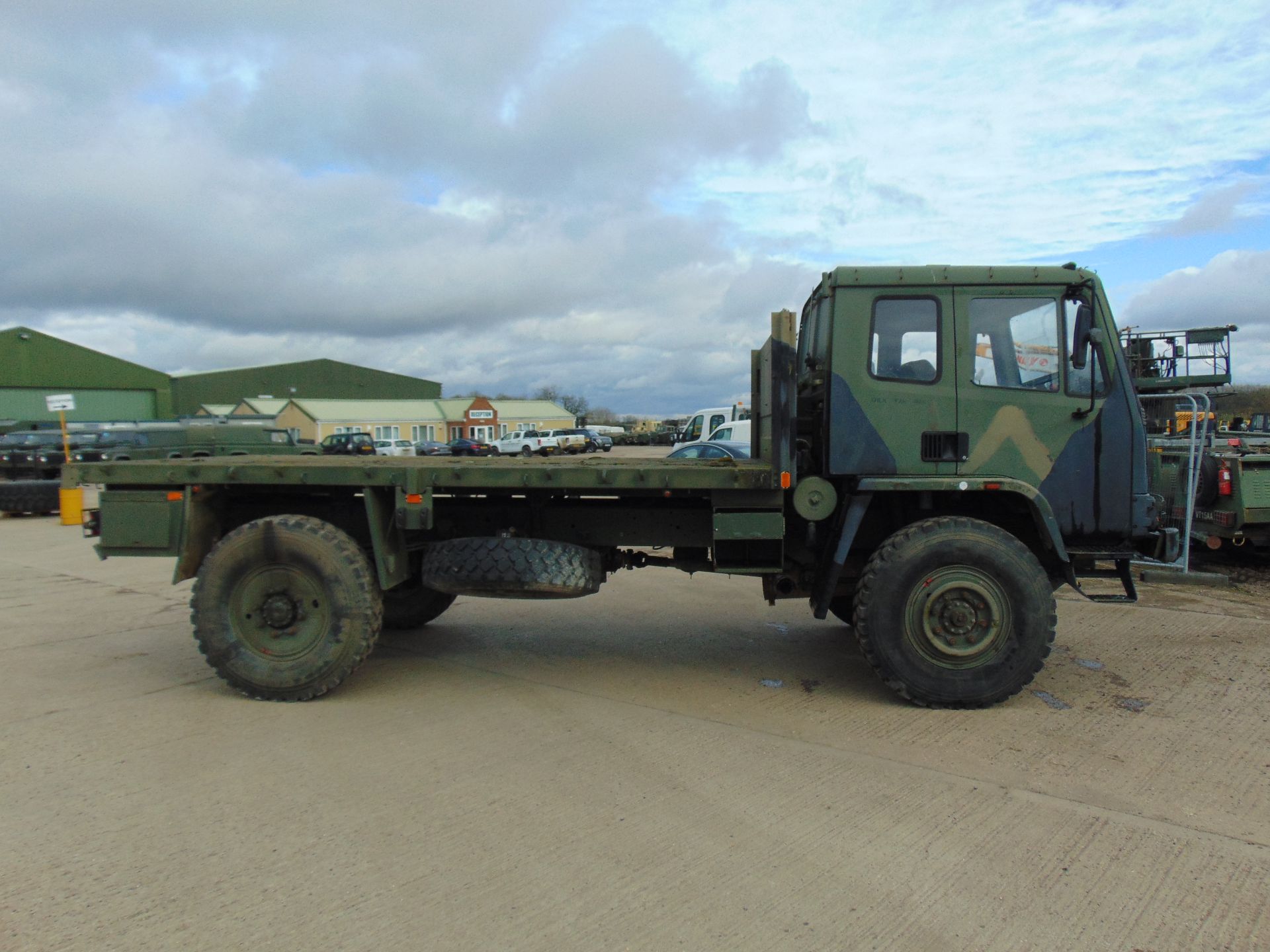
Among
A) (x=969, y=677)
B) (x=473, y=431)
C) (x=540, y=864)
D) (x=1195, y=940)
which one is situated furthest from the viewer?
(x=473, y=431)

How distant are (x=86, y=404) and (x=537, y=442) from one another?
90.3 ft

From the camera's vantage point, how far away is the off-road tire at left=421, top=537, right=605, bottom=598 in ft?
16.7

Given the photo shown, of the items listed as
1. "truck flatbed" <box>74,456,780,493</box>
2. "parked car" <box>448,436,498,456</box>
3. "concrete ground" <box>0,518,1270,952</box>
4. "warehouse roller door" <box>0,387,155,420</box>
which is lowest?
"concrete ground" <box>0,518,1270,952</box>

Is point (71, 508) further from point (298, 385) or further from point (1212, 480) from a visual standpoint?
point (298, 385)

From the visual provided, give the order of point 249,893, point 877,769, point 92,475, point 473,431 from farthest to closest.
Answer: point 473,431
point 92,475
point 877,769
point 249,893

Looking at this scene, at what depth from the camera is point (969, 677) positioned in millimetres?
4902

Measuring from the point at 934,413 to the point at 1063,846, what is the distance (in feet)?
8.27

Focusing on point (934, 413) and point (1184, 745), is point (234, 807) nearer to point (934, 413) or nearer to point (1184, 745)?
point (934, 413)

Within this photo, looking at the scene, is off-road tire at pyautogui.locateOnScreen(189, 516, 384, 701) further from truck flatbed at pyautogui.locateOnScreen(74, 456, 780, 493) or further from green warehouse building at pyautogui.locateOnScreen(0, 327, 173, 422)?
green warehouse building at pyautogui.locateOnScreen(0, 327, 173, 422)

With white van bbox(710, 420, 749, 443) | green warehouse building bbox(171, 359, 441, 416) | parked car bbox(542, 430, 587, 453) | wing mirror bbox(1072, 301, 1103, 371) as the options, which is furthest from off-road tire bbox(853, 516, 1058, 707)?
green warehouse building bbox(171, 359, 441, 416)

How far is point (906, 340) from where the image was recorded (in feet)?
16.7

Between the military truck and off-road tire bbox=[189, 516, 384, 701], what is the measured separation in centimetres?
1

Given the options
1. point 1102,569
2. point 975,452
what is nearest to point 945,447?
point 975,452

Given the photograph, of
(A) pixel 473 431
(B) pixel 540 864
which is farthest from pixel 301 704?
(A) pixel 473 431
